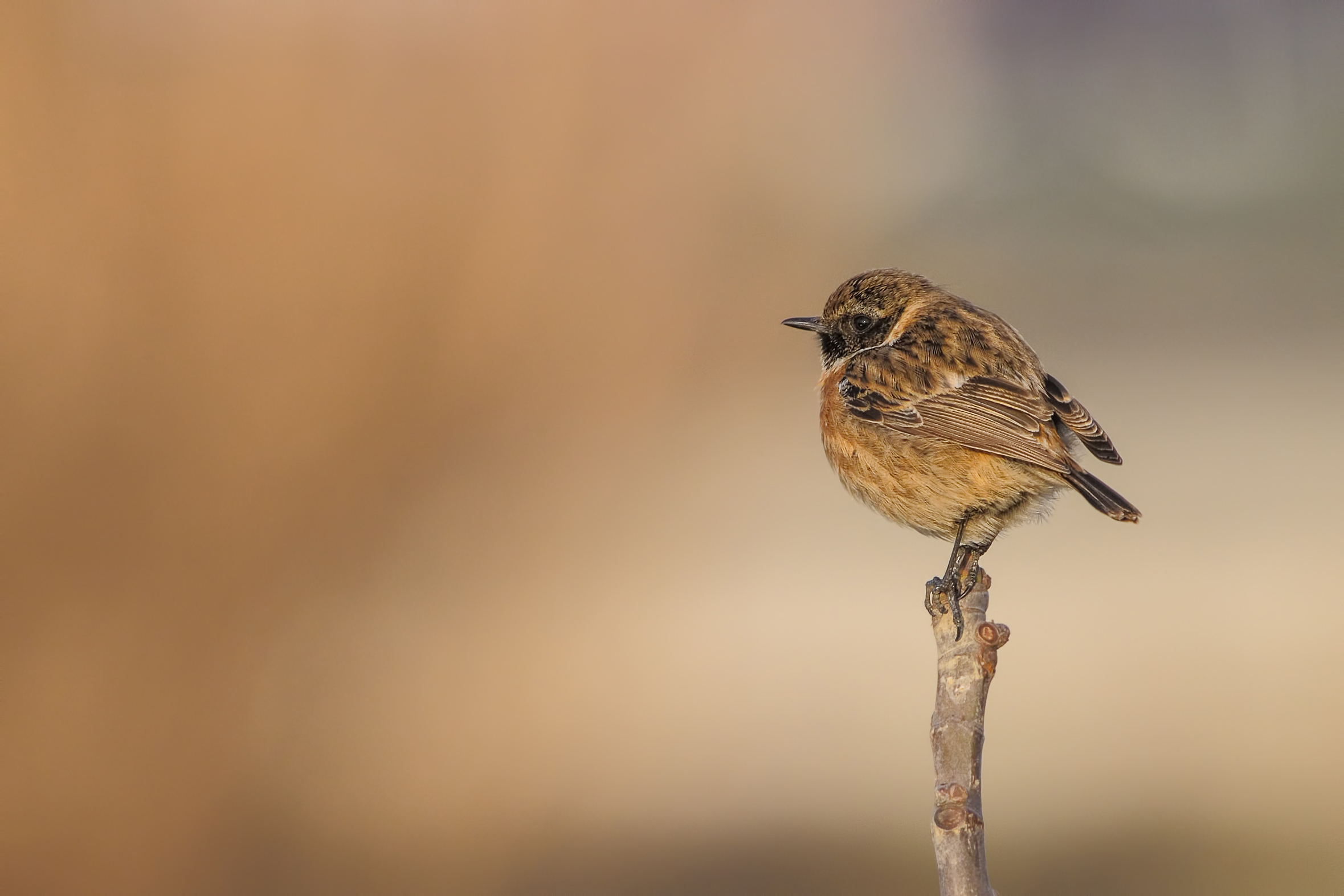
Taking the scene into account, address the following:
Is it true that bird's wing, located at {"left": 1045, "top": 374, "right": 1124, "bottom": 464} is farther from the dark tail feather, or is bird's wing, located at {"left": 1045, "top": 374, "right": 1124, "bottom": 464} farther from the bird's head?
the bird's head

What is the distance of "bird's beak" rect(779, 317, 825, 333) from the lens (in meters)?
4.73

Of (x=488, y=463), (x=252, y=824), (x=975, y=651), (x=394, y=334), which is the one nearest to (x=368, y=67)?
(x=394, y=334)

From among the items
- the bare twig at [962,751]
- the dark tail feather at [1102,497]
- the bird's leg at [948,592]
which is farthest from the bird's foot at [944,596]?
the dark tail feather at [1102,497]

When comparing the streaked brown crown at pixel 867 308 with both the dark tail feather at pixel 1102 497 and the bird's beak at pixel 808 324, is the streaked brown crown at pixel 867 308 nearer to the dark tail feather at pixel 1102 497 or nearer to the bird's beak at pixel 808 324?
the bird's beak at pixel 808 324

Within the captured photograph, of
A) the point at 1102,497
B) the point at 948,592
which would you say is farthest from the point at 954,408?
the point at 948,592

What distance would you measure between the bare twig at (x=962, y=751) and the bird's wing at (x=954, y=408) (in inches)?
56.7

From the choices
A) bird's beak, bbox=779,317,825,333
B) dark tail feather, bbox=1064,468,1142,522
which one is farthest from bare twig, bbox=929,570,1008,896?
bird's beak, bbox=779,317,825,333

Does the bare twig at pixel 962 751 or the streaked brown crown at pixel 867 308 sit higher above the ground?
the streaked brown crown at pixel 867 308

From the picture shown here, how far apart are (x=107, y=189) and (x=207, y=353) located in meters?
1.20

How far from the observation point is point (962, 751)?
2.22 metres

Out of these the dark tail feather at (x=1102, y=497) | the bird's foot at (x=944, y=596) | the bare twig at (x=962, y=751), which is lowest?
the bare twig at (x=962, y=751)

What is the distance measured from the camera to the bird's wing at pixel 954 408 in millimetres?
3955

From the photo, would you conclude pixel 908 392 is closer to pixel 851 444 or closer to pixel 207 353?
pixel 851 444

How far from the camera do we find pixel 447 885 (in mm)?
8242
